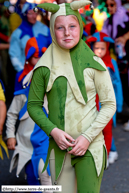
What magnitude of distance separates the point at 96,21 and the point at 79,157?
3.82 metres

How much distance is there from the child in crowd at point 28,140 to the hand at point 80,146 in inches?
43.0

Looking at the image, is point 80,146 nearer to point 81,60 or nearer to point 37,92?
point 37,92

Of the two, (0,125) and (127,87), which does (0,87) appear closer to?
(0,125)

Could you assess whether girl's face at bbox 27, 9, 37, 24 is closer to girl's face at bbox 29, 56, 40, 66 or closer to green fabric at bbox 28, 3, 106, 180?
girl's face at bbox 29, 56, 40, 66

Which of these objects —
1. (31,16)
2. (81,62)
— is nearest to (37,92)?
(81,62)

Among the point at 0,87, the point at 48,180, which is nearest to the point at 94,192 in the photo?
the point at 48,180

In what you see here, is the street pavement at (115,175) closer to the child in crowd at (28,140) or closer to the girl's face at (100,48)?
the child in crowd at (28,140)

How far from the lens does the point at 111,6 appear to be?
5.94 m

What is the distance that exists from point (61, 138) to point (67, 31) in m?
0.73

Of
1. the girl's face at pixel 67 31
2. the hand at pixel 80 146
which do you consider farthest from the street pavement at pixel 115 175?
the girl's face at pixel 67 31

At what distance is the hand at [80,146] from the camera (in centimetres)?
231

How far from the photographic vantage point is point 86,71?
2.41 m

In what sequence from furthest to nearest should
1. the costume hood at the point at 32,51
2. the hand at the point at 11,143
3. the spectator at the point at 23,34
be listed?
the spectator at the point at 23,34 < the costume hood at the point at 32,51 < the hand at the point at 11,143

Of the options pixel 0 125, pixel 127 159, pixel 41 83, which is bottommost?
pixel 127 159
